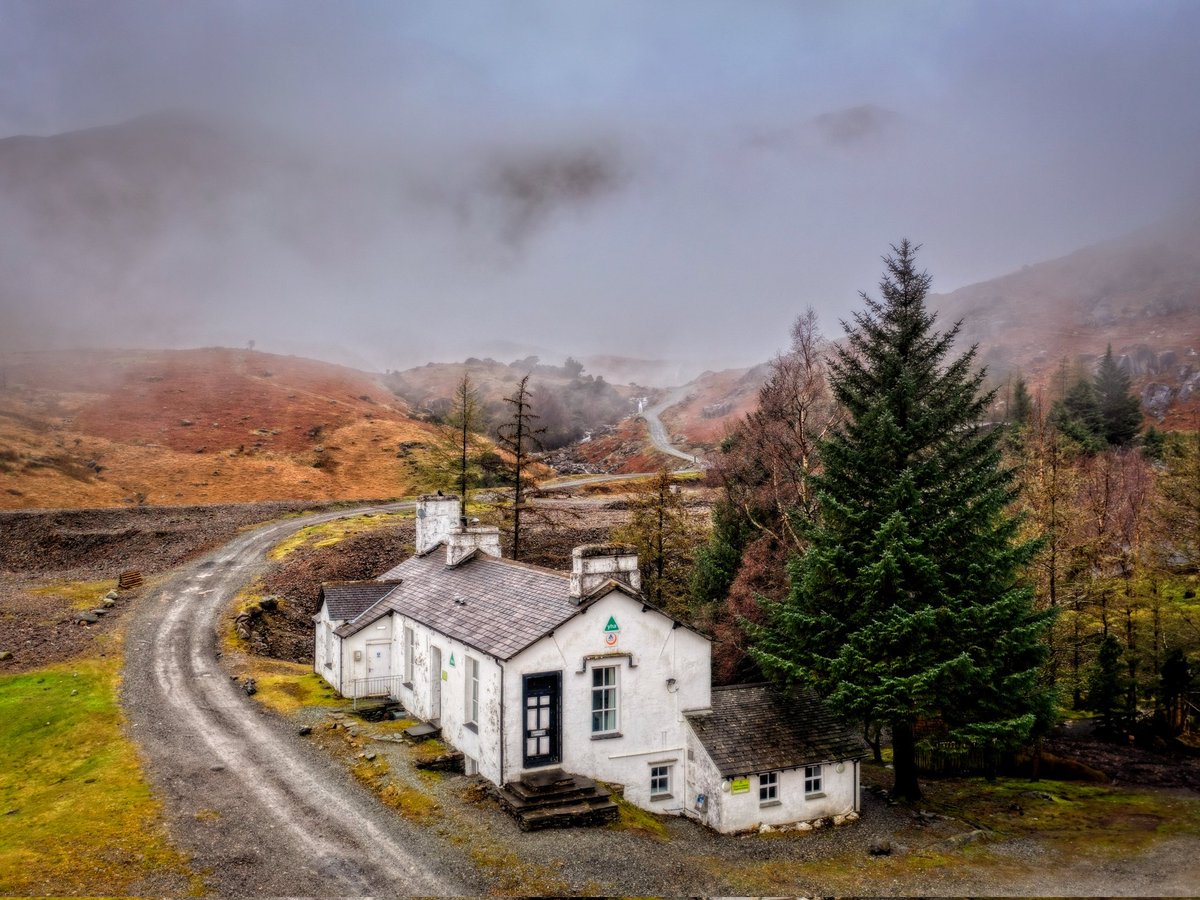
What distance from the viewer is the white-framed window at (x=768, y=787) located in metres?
20.1

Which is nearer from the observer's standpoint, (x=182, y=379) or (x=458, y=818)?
(x=458, y=818)

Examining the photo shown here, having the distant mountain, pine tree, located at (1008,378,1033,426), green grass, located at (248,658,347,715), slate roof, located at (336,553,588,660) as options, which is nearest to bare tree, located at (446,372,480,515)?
slate roof, located at (336,553,588,660)

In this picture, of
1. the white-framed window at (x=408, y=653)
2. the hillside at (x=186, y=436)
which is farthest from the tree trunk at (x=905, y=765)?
the hillside at (x=186, y=436)

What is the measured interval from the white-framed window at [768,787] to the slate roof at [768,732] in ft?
1.50

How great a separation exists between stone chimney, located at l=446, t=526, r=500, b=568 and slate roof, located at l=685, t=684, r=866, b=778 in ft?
33.6

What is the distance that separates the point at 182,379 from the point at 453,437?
84.3m

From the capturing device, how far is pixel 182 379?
112m

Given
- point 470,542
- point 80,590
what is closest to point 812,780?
point 470,542

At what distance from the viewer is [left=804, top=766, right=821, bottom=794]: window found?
2083 cm

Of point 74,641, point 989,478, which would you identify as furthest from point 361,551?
point 989,478

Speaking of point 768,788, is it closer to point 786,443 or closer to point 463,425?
point 786,443

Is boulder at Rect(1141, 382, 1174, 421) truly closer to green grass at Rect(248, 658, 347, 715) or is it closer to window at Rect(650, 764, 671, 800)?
window at Rect(650, 764, 671, 800)

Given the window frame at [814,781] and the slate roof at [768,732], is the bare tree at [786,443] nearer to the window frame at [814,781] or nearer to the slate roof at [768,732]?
the slate roof at [768,732]

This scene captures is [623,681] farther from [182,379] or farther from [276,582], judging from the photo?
[182,379]
